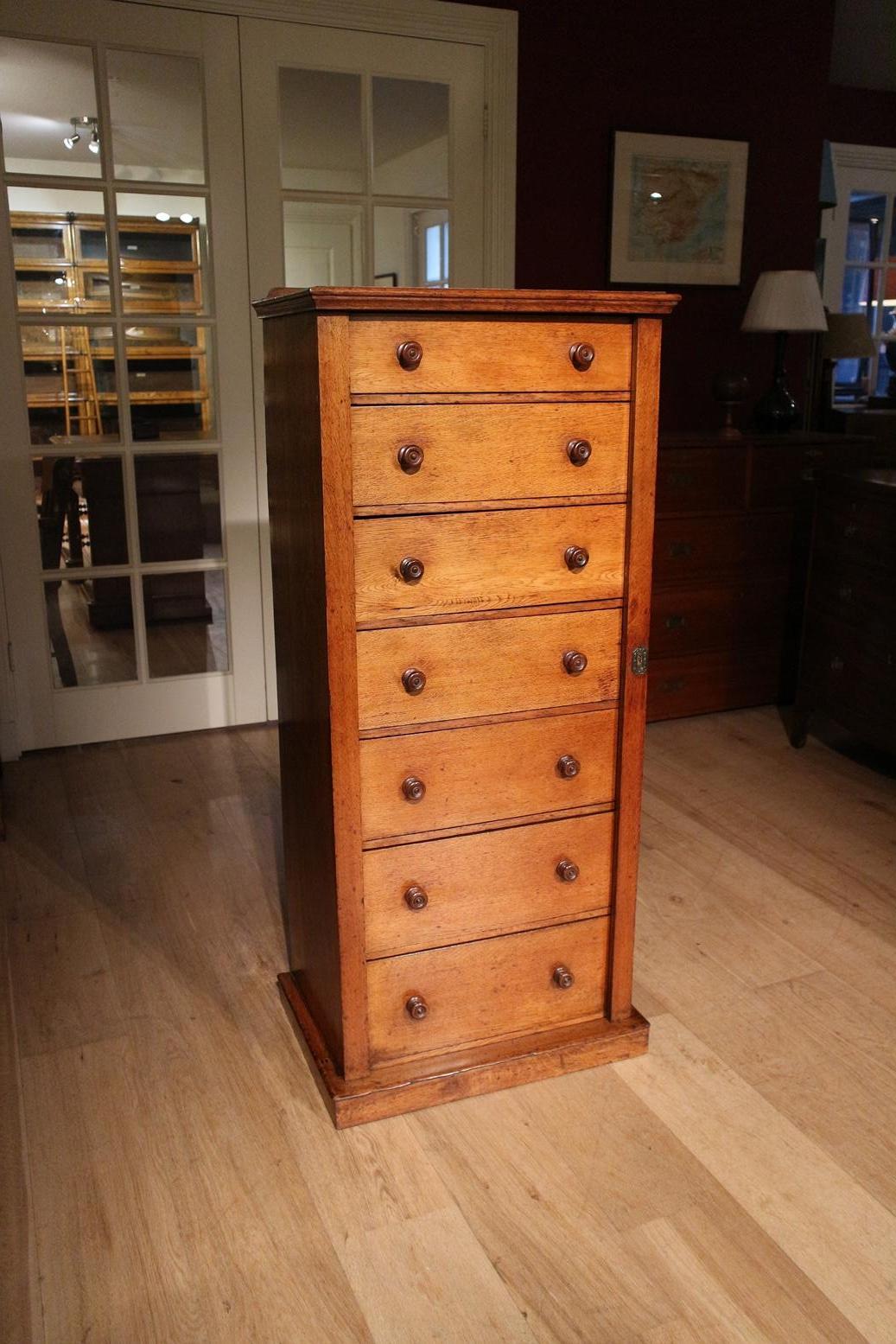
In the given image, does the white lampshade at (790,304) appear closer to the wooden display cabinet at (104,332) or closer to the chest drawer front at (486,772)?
the wooden display cabinet at (104,332)

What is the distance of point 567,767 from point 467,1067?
1.72 feet

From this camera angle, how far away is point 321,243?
11.3 ft

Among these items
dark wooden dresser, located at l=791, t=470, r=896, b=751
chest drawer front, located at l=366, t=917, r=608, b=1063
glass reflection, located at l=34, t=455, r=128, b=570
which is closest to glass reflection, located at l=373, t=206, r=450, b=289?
glass reflection, located at l=34, t=455, r=128, b=570

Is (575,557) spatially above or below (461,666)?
above

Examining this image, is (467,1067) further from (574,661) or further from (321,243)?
(321,243)

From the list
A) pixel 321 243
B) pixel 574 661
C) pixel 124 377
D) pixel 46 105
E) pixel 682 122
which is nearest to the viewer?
pixel 574 661

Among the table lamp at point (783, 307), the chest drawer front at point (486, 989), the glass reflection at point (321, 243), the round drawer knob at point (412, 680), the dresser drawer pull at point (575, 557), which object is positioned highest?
the glass reflection at point (321, 243)

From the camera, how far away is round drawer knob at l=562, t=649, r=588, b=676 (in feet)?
5.79

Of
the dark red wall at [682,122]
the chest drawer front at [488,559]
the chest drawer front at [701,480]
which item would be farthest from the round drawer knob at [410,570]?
the dark red wall at [682,122]

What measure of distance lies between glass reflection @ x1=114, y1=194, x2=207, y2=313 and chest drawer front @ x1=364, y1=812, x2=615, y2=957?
2238 millimetres

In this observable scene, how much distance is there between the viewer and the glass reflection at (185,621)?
3.50 metres

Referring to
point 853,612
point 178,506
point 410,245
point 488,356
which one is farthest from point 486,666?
point 410,245

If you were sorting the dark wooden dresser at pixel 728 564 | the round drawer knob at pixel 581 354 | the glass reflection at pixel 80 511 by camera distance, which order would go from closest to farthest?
the round drawer knob at pixel 581 354
the glass reflection at pixel 80 511
the dark wooden dresser at pixel 728 564

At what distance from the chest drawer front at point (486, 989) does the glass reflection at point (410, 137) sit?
99.1 inches
